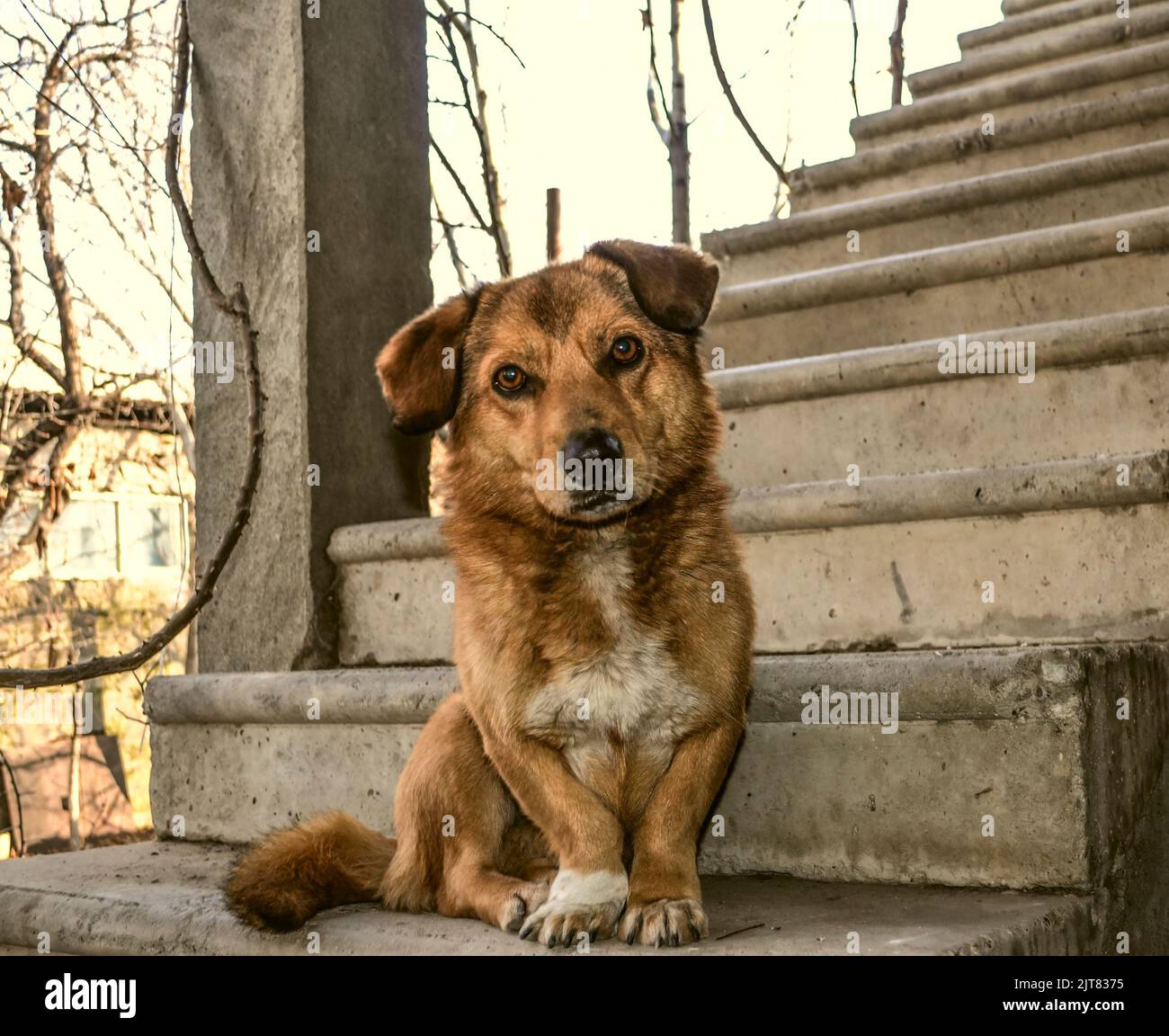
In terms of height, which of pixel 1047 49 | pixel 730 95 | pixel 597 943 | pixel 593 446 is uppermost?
pixel 1047 49

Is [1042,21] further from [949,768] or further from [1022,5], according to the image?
[949,768]

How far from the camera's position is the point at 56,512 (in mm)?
6871

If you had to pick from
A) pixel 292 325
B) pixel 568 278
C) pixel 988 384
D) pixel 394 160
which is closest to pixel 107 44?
pixel 394 160

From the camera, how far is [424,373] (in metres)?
2.67

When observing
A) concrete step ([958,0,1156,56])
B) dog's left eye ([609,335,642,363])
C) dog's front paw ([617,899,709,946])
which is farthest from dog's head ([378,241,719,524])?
concrete step ([958,0,1156,56])

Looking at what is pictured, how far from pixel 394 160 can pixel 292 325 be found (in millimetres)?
737

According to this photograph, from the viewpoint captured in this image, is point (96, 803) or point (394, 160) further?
point (96, 803)

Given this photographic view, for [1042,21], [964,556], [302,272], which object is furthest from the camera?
[1042,21]

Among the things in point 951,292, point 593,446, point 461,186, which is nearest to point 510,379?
point 593,446

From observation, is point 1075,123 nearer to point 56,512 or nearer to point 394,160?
point 394,160

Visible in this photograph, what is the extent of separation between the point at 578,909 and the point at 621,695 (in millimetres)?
406

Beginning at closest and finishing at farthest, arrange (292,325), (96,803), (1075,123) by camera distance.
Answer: (292,325), (1075,123), (96,803)

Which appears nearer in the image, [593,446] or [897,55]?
[593,446]

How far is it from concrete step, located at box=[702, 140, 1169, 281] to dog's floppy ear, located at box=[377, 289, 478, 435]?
2635mm
